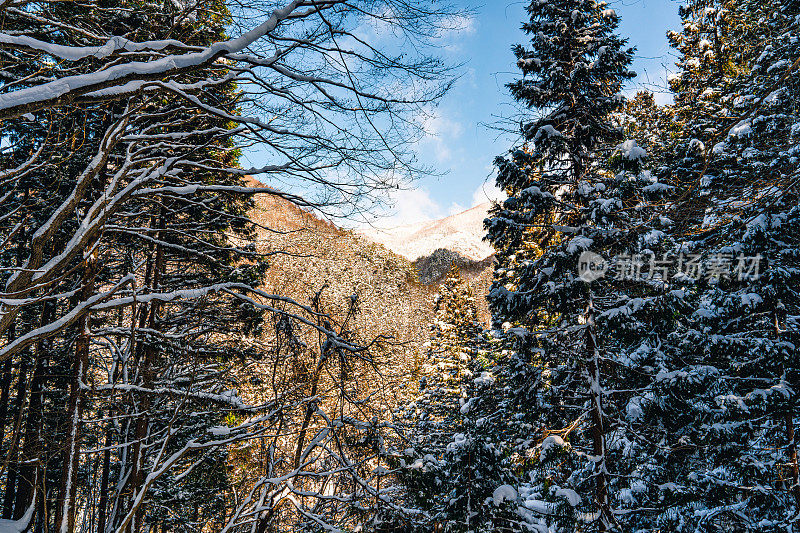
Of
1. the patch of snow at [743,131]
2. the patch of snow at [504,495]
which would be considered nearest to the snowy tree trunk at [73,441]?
the patch of snow at [504,495]

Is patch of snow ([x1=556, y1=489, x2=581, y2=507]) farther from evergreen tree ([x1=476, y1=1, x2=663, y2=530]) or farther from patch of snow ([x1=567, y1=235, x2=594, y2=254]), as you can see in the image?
patch of snow ([x1=567, y1=235, x2=594, y2=254])

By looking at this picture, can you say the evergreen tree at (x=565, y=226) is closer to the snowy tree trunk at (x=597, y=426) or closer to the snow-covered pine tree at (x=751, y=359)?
the snowy tree trunk at (x=597, y=426)

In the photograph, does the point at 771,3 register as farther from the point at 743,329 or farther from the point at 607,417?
the point at 607,417

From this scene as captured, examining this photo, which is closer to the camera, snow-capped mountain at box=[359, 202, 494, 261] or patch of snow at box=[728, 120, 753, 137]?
patch of snow at box=[728, 120, 753, 137]

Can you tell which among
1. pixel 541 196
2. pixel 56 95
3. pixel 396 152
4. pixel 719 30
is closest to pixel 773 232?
pixel 541 196

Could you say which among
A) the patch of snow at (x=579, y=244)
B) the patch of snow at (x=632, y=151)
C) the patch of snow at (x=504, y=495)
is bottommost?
the patch of snow at (x=504, y=495)

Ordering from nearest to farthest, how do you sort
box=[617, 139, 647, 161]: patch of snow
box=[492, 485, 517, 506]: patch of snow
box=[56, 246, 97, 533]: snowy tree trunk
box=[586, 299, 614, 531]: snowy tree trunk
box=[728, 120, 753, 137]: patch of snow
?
box=[56, 246, 97, 533]: snowy tree trunk → box=[586, 299, 614, 531]: snowy tree trunk → box=[492, 485, 517, 506]: patch of snow → box=[617, 139, 647, 161]: patch of snow → box=[728, 120, 753, 137]: patch of snow

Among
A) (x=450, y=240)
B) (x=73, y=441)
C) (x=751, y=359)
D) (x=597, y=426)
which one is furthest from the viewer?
(x=450, y=240)

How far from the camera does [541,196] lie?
23.1 feet

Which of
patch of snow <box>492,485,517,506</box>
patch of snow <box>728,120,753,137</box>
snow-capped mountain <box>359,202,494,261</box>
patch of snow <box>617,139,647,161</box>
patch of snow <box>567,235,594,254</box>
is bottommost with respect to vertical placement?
patch of snow <box>492,485,517,506</box>

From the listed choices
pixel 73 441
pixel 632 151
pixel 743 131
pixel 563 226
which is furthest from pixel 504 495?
pixel 743 131

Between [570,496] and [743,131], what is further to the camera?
[743,131]

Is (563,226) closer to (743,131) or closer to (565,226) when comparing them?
(565,226)

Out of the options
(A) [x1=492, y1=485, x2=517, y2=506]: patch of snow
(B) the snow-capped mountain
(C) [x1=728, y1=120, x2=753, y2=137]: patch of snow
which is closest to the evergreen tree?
(A) [x1=492, y1=485, x2=517, y2=506]: patch of snow
